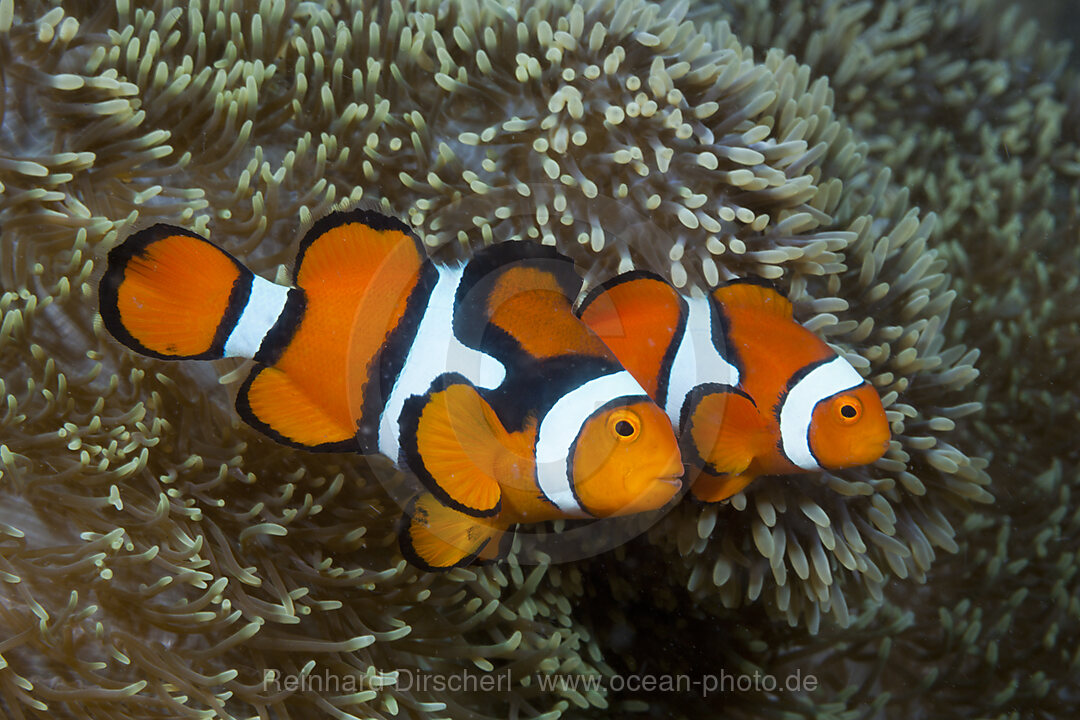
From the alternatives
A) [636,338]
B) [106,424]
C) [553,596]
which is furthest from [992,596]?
[106,424]

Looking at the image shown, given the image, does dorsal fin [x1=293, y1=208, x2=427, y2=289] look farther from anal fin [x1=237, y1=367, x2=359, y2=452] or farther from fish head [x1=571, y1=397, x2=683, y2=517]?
fish head [x1=571, y1=397, x2=683, y2=517]

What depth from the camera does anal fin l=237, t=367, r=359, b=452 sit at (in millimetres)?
1029

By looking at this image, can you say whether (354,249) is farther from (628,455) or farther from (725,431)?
(725,431)

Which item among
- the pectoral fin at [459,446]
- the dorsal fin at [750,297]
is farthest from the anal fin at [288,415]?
the dorsal fin at [750,297]

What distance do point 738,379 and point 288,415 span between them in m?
0.66

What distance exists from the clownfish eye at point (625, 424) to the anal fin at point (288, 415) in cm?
37

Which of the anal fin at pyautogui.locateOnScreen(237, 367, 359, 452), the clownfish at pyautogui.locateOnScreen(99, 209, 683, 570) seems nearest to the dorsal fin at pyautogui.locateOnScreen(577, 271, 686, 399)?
the clownfish at pyautogui.locateOnScreen(99, 209, 683, 570)

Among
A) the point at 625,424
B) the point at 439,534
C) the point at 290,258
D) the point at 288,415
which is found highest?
the point at 625,424

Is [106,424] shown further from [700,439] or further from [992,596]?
[992,596]

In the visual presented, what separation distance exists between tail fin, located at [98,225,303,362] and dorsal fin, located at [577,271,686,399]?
0.43 metres

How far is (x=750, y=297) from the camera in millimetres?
1220

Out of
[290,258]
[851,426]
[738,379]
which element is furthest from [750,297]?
[290,258]

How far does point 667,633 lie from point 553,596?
1.17 ft

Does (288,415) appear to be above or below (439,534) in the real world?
above
